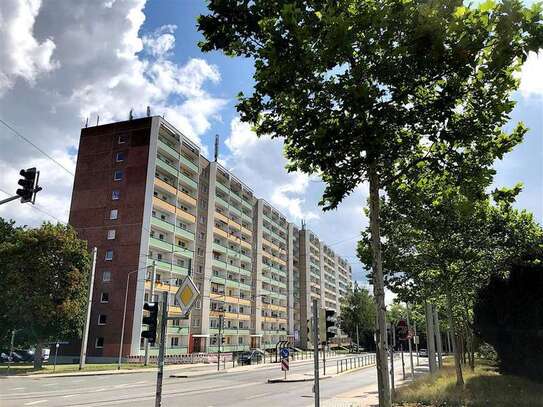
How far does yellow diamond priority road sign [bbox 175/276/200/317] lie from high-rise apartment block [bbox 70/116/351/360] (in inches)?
880

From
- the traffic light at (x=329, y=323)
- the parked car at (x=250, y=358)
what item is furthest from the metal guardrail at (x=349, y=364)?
the traffic light at (x=329, y=323)

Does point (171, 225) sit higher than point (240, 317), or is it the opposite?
point (171, 225)

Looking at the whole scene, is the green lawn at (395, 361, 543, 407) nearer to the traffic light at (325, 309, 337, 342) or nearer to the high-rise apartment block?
the traffic light at (325, 309, 337, 342)

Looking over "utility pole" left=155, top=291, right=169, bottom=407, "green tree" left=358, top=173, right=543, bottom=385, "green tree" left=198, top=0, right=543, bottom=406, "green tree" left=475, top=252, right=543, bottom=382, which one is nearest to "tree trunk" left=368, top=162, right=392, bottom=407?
"green tree" left=198, top=0, right=543, bottom=406

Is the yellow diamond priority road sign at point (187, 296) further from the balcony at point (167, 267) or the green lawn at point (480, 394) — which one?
the balcony at point (167, 267)

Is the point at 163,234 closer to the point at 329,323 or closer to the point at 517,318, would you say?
the point at 517,318

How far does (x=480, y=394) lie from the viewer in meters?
15.0

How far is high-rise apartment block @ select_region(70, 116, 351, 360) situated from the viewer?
4678cm

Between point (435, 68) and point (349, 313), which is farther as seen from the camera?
point (349, 313)

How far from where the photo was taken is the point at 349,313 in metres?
90.6

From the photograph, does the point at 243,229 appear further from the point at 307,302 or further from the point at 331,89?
the point at 331,89

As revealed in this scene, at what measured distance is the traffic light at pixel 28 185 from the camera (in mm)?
→ 14312

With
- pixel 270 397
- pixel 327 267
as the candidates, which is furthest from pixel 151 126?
pixel 327 267

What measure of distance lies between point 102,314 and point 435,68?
149 ft
